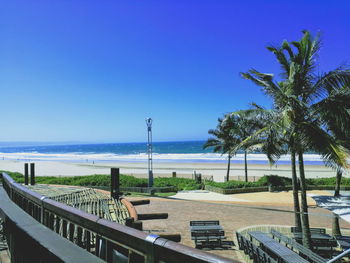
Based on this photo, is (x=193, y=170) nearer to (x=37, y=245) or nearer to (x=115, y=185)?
(x=115, y=185)

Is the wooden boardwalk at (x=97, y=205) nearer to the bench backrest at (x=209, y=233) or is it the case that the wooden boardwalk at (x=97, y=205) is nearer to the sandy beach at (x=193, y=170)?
the bench backrest at (x=209, y=233)

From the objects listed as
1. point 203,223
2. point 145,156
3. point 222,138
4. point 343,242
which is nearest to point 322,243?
point 343,242

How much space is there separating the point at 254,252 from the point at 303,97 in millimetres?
5641

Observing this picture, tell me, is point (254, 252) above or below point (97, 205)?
below

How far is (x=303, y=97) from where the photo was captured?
9.59m

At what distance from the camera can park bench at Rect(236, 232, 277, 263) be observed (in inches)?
266

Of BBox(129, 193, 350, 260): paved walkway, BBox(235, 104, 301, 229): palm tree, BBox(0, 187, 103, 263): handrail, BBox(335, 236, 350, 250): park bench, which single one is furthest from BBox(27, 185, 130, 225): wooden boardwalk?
BBox(335, 236, 350, 250): park bench

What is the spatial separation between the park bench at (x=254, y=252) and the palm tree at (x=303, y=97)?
78.1 inches

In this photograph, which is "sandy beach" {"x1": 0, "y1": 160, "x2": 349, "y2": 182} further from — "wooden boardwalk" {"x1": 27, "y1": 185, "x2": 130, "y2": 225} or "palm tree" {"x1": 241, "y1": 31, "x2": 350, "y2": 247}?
"wooden boardwalk" {"x1": 27, "y1": 185, "x2": 130, "y2": 225}

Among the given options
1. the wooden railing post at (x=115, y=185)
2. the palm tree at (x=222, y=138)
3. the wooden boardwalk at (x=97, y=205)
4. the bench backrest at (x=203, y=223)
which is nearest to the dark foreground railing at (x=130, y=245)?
the wooden boardwalk at (x=97, y=205)

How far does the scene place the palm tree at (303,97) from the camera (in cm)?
878

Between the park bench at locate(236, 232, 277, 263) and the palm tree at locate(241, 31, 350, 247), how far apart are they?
6.51 ft

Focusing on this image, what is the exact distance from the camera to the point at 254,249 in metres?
7.52

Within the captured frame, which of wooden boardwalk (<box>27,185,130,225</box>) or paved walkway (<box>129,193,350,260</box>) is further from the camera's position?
paved walkway (<box>129,193,350,260</box>)
